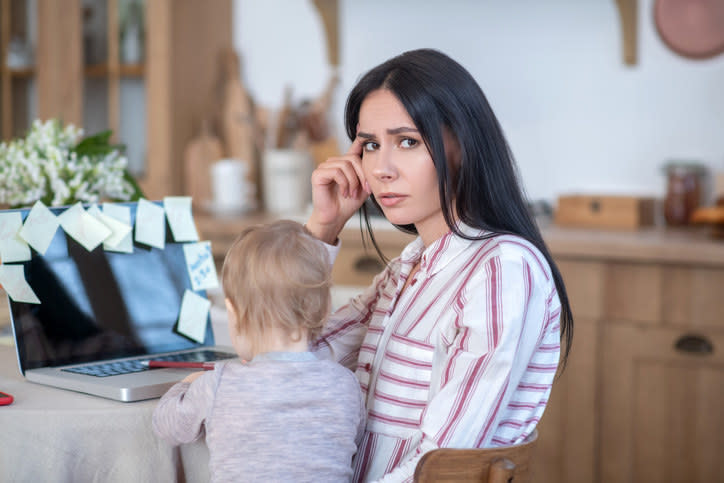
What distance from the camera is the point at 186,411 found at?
3.84 ft

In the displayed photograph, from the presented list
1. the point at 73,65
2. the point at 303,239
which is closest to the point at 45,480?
the point at 303,239

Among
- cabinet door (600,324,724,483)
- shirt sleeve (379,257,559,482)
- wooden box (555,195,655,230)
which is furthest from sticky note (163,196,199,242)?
wooden box (555,195,655,230)

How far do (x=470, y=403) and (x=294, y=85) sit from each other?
2.66m

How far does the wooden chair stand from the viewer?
105 centimetres

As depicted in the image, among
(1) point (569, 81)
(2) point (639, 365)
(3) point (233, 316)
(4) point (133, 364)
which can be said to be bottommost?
(2) point (639, 365)

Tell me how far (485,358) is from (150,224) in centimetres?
68

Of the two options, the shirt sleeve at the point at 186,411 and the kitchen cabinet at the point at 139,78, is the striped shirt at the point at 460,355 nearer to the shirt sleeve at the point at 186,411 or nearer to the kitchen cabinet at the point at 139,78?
the shirt sleeve at the point at 186,411

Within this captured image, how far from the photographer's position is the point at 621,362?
2529 millimetres

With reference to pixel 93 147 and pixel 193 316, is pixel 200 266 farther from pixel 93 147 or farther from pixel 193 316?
pixel 93 147

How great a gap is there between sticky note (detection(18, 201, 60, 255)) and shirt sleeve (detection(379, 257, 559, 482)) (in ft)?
2.13

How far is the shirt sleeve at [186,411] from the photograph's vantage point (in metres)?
1.16

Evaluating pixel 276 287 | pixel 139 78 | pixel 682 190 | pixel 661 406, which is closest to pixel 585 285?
pixel 661 406

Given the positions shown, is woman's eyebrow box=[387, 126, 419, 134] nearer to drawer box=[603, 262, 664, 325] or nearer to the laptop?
the laptop

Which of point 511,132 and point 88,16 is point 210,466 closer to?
point 511,132
